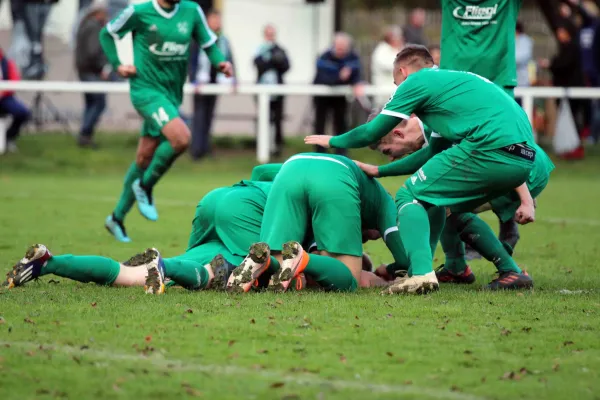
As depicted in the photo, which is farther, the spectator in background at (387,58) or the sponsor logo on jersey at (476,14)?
the spectator in background at (387,58)

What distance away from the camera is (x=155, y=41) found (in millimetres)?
10711

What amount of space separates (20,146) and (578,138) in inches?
399

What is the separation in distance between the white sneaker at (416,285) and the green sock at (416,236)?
0.11ft

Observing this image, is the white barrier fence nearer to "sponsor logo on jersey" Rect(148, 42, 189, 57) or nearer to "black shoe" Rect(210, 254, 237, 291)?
"sponsor logo on jersey" Rect(148, 42, 189, 57)

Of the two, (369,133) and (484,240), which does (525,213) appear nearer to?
(484,240)

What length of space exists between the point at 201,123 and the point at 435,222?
1299 centimetres

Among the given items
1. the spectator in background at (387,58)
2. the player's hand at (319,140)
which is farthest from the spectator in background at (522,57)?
the player's hand at (319,140)

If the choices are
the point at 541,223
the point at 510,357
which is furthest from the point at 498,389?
the point at 541,223

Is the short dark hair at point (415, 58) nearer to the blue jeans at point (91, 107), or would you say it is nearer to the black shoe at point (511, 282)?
the black shoe at point (511, 282)

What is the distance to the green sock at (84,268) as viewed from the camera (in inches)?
261

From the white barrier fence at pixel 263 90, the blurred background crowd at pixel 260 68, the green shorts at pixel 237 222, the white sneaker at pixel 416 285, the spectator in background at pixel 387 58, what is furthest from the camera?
the spectator in background at pixel 387 58

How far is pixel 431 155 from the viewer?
7230mm

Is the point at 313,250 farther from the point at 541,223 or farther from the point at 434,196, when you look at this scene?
the point at 541,223

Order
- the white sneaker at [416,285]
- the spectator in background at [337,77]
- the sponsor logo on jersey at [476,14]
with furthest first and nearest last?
the spectator in background at [337,77], the sponsor logo on jersey at [476,14], the white sneaker at [416,285]
